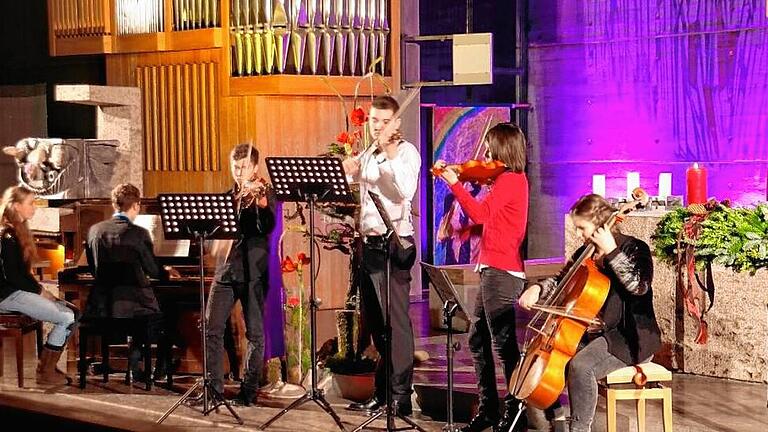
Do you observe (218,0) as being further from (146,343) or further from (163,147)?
(146,343)

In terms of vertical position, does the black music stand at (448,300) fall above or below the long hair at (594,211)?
below

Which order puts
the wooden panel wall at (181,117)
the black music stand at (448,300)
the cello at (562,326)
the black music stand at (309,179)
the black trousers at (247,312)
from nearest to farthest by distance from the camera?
the cello at (562,326), the black music stand at (448,300), the black music stand at (309,179), the black trousers at (247,312), the wooden panel wall at (181,117)

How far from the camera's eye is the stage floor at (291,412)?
24.1ft

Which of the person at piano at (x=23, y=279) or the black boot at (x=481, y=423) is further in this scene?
the person at piano at (x=23, y=279)

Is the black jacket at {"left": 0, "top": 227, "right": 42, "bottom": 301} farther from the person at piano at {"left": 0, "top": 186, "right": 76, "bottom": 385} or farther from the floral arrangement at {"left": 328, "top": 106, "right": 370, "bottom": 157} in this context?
the floral arrangement at {"left": 328, "top": 106, "right": 370, "bottom": 157}

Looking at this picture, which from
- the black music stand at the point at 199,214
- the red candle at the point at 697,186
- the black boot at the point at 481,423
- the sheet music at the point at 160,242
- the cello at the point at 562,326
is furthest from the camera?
the sheet music at the point at 160,242

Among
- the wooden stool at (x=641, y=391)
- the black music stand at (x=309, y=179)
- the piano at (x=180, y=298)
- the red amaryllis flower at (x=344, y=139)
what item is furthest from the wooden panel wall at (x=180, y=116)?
the wooden stool at (x=641, y=391)

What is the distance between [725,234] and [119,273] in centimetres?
386

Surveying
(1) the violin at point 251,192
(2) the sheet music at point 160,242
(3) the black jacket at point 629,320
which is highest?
(1) the violin at point 251,192

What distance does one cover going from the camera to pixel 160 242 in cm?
966

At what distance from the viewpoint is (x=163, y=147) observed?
1097cm

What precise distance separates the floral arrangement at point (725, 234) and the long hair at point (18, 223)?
4202 millimetres

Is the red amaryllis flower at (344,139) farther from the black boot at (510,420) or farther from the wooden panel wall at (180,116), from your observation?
the black boot at (510,420)

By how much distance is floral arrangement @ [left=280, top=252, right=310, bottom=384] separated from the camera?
8617 millimetres
